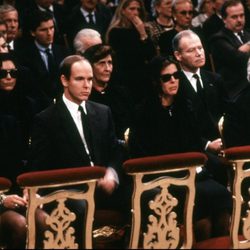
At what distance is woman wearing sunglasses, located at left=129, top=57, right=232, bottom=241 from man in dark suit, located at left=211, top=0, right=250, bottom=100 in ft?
5.09

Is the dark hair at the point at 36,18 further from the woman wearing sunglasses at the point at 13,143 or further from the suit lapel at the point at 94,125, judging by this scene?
the suit lapel at the point at 94,125

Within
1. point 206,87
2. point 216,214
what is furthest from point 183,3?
point 216,214

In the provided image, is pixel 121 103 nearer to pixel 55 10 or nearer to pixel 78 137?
pixel 78 137

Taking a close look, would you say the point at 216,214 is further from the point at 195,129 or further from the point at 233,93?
the point at 233,93

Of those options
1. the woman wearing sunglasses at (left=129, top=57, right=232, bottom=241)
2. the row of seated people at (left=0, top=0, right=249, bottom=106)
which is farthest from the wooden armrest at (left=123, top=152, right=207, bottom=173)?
the row of seated people at (left=0, top=0, right=249, bottom=106)

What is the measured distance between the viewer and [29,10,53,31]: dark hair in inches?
231

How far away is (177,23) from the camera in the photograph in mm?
6406

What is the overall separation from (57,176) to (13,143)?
3.48 ft

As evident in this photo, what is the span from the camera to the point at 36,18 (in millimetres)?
5891

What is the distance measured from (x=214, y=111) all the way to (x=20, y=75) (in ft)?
4.61

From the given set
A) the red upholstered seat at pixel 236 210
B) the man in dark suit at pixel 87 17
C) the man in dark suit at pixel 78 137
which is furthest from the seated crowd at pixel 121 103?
the man in dark suit at pixel 87 17

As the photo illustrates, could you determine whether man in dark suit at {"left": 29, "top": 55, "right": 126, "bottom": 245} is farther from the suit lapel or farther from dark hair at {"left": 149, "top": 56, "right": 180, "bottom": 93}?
dark hair at {"left": 149, "top": 56, "right": 180, "bottom": 93}

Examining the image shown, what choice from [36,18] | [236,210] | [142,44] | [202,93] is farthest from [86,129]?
[142,44]

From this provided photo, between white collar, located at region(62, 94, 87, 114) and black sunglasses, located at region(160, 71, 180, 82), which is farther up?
black sunglasses, located at region(160, 71, 180, 82)
